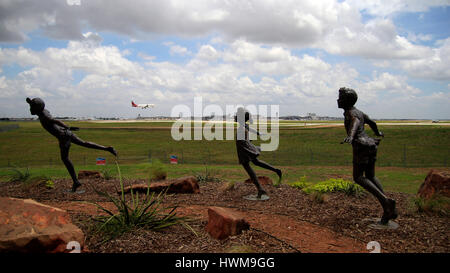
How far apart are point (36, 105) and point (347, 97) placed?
8250 millimetres

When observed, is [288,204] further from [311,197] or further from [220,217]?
[220,217]

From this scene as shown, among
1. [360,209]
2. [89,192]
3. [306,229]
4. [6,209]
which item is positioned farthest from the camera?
[89,192]

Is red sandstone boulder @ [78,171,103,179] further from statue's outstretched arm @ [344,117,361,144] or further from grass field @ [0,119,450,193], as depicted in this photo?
statue's outstretched arm @ [344,117,361,144]

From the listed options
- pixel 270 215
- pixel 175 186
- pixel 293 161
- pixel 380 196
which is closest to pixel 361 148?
pixel 380 196

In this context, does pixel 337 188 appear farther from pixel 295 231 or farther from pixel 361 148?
pixel 295 231

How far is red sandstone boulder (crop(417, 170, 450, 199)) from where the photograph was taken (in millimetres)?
7500

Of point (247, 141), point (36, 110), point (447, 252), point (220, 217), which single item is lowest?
point (447, 252)

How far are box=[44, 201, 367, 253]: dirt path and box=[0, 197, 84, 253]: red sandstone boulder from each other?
7.12ft

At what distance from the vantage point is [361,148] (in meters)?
6.33

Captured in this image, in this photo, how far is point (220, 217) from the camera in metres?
5.42

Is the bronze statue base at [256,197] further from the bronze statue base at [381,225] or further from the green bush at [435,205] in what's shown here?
the green bush at [435,205]

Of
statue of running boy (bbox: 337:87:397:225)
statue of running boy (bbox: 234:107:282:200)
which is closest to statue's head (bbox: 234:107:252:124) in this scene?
statue of running boy (bbox: 234:107:282:200)
